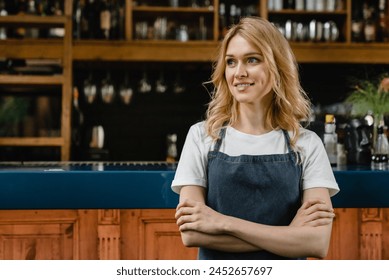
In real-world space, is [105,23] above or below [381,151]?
above

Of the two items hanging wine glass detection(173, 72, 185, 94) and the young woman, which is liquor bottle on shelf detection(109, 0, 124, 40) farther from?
the young woman

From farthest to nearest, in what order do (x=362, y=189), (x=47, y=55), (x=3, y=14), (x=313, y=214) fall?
1. (x=3, y=14)
2. (x=47, y=55)
3. (x=362, y=189)
4. (x=313, y=214)

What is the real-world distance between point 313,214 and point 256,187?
0.49 ft

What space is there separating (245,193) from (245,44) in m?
0.33

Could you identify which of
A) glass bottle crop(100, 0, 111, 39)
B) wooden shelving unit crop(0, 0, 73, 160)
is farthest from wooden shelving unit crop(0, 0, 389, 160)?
glass bottle crop(100, 0, 111, 39)

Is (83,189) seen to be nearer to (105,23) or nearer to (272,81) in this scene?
(272,81)

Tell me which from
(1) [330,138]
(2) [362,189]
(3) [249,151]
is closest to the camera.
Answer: (3) [249,151]

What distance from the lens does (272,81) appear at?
3.74ft

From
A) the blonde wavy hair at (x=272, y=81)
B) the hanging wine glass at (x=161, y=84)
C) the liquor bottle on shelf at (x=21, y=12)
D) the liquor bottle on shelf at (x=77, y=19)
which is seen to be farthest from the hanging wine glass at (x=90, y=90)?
the blonde wavy hair at (x=272, y=81)

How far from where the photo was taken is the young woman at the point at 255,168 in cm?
107

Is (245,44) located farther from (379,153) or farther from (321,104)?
(321,104)


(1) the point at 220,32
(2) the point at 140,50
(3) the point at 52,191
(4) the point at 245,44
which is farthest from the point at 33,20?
(4) the point at 245,44

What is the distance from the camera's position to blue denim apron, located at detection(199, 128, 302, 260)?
1.14 meters

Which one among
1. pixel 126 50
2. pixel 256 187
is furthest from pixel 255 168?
pixel 126 50
